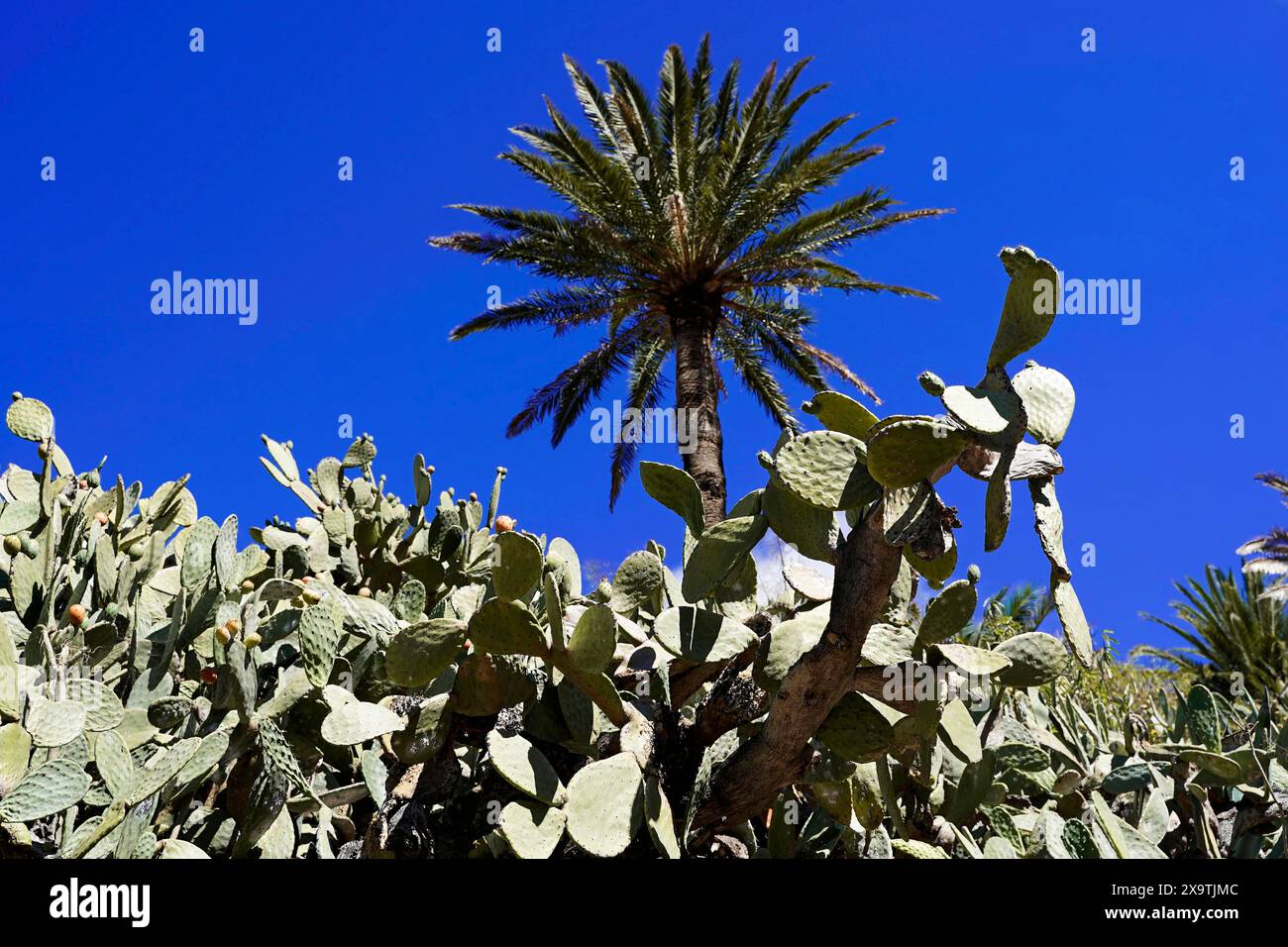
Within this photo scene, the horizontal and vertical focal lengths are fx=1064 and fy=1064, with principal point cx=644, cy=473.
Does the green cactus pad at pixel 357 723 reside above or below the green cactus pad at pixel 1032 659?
below

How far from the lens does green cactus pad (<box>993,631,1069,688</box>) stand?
1443mm

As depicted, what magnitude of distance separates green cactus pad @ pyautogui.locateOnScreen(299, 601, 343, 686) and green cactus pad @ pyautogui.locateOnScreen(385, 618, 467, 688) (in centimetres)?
17

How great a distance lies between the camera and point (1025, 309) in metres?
1.24

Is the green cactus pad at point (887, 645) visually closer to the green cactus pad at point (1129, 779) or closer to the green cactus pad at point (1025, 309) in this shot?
the green cactus pad at point (1025, 309)

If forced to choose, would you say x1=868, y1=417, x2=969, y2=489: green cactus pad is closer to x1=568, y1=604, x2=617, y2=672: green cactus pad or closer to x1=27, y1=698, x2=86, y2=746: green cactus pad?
x1=568, y1=604, x2=617, y2=672: green cactus pad

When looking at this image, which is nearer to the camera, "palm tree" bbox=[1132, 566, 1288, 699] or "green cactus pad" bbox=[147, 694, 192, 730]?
"green cactus pad" bbox=[147, 694, 192, 730]

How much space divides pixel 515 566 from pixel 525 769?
245mm

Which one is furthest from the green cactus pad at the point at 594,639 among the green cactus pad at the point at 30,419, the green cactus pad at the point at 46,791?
the green cactus pad at the point at 30,419

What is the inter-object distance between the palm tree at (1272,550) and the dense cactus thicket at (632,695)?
2306 cm

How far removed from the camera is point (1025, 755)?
186cm

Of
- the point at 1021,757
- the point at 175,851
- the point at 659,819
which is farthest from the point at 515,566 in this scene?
the point at 1021,757

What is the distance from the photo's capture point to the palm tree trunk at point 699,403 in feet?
42.9

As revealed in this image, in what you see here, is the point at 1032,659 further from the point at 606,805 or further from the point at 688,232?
the point at 688,232

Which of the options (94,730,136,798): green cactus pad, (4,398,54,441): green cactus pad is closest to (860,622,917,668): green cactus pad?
(94,730,136,798): green cactus pad
